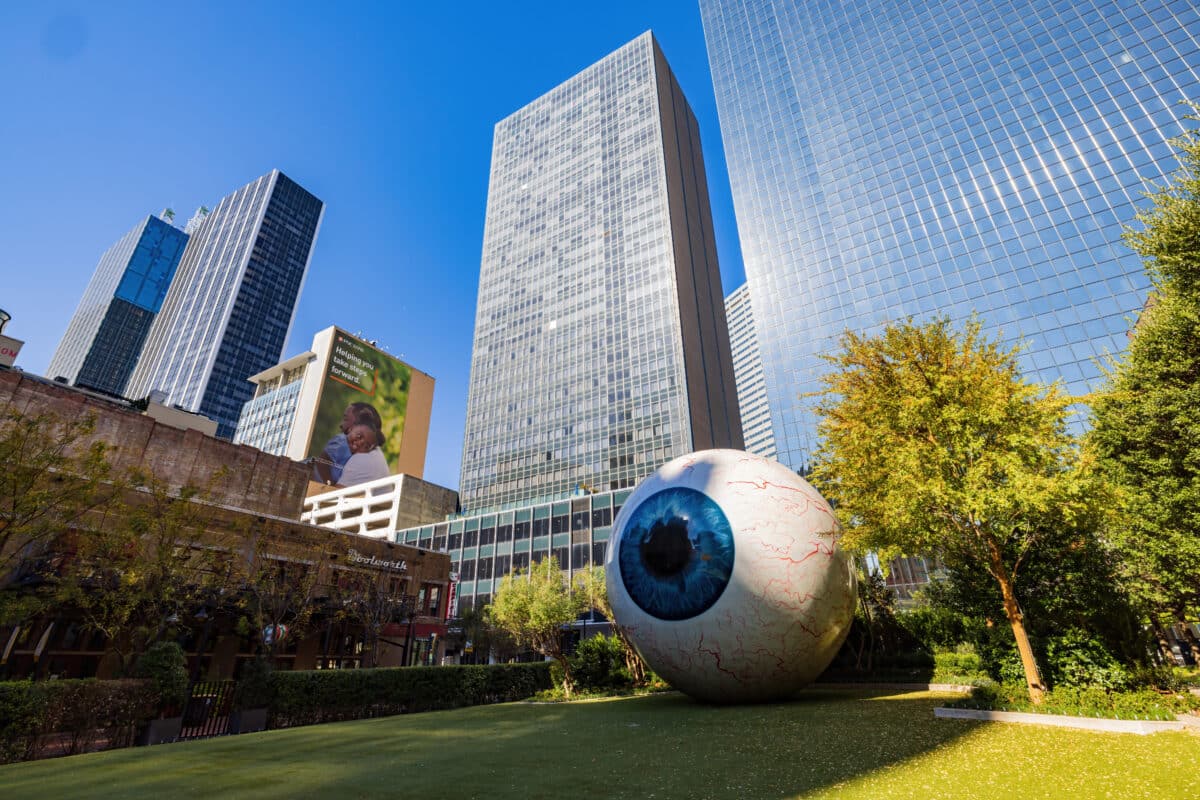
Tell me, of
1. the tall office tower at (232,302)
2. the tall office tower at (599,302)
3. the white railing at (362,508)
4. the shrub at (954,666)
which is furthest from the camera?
the tall office tower at (232,302)

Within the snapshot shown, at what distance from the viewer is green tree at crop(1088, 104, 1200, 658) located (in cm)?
1570

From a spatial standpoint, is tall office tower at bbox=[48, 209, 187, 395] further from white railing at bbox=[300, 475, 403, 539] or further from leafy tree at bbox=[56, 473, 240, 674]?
→ leafy tree at bbox=[56, 473, 240, 674]

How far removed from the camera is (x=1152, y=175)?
209ft

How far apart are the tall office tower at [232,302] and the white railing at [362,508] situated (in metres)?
62.9

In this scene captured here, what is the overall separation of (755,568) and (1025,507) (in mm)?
6653

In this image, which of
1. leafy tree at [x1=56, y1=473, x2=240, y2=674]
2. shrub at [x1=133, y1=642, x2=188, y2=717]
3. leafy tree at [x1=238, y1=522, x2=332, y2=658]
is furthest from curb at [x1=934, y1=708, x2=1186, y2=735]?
leafy tree at [x1=56, y1=473, x2=240, y2=674]

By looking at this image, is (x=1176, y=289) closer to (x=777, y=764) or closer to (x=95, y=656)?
(x=777, y=764)

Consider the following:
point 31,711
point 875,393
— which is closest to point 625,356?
point 875,393

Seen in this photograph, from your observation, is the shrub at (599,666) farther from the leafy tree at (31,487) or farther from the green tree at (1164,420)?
the leafy tree at (31,487)

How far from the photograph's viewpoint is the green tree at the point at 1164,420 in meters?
15.7

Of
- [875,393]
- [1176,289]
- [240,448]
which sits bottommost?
[875,393]

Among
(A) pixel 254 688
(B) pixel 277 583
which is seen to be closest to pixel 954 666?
(A) pixel 254 688

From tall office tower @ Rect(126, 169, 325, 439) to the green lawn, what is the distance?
155 meters

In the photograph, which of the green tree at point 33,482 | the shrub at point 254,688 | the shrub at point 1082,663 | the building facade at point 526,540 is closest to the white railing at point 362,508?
the building facade at point 526,540
